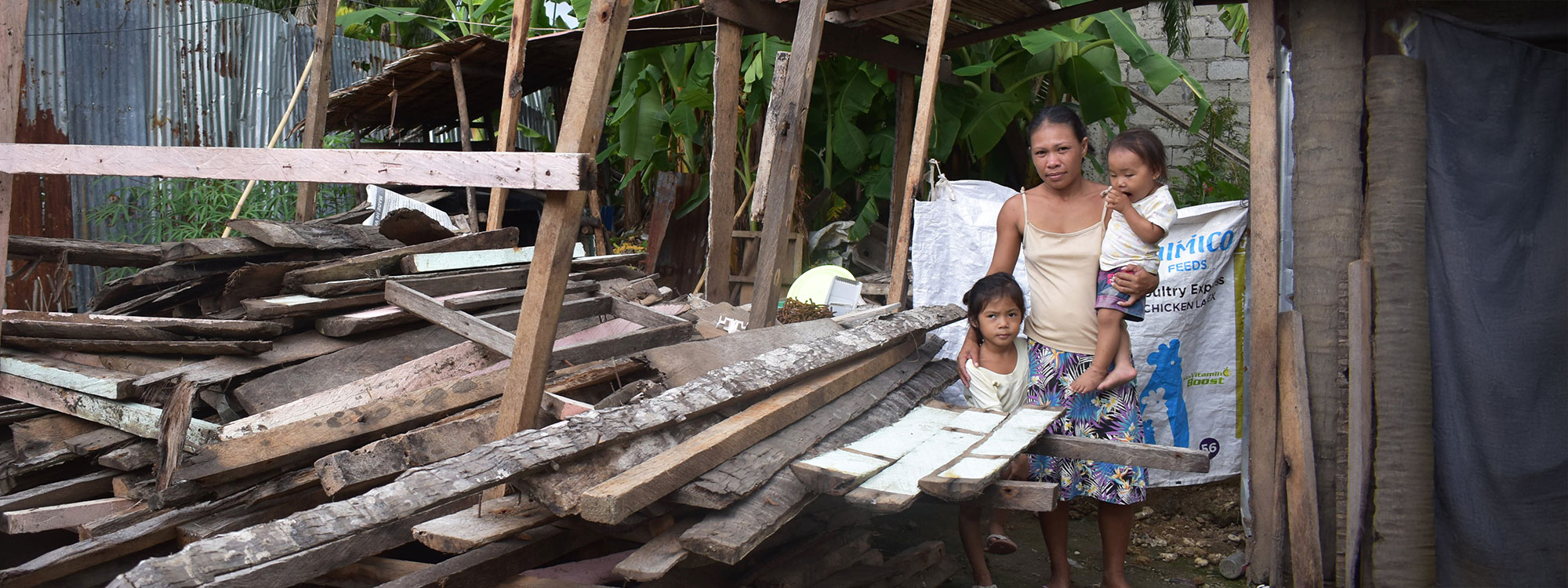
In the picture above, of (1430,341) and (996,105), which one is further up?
(996,105)

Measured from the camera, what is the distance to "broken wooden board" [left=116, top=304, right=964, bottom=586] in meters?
1.81

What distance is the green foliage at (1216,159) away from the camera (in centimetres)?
747

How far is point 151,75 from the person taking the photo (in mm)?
7656

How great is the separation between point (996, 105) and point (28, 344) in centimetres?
576

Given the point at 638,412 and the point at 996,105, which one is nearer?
the point at 638,412

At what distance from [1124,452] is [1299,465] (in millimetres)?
694

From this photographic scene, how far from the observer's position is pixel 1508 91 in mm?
2891

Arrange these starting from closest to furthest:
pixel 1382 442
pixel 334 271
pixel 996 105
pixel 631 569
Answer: pixel 631 569 → pixel 1382 442 → pixel 334 271 → pixel 996 105

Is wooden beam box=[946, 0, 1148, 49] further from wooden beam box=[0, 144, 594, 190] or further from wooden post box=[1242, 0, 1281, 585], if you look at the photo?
wooden beam box=[0, 144, 594, 190]

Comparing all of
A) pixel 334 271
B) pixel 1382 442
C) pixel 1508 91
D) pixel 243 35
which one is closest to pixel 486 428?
pixel 334 271

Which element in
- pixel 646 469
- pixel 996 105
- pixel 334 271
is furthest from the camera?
pixel 996 105

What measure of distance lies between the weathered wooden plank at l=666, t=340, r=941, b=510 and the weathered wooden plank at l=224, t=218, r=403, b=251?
8.49ft

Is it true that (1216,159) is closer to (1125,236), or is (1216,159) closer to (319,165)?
(1125,236)

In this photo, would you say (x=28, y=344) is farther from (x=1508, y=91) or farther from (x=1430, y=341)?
(x=1508, y=91)
